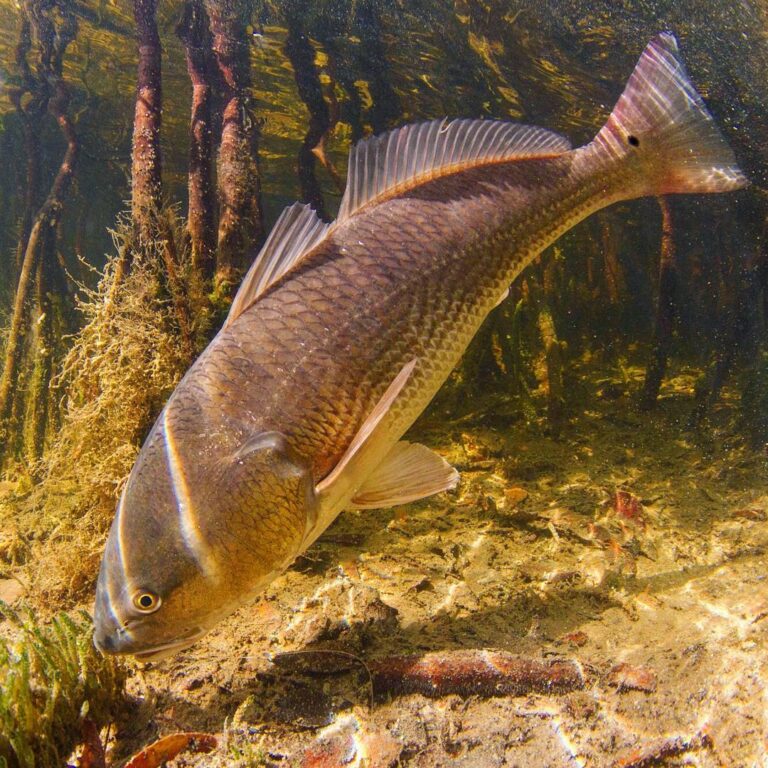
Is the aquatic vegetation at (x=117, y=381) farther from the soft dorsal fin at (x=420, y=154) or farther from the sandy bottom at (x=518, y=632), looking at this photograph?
the soft dorsal fin at (x=420, y=154)

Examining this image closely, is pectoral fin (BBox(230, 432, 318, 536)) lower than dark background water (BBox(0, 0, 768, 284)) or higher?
lower

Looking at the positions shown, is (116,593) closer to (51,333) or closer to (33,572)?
(33,572)

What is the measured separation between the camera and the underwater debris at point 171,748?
205 cm

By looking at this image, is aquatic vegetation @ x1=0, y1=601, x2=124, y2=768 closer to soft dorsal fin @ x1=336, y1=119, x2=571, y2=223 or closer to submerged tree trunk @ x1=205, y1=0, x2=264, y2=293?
soft dorsal fin @ x1=336, y1=119, x2=571, y2=223

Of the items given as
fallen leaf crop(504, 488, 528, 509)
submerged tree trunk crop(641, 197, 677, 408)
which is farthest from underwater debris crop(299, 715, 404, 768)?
submerged tree trunk crop(641, 197, 677, 408)

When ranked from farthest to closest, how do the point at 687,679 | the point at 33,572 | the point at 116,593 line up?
the point at 33,572, the point at 687,679, the point at 116,593

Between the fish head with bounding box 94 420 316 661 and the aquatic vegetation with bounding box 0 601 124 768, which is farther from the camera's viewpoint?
the aquatic vegetation with bounding box 0 601 124 768

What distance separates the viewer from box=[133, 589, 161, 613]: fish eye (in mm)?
1829

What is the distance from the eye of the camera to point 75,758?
2.22 m

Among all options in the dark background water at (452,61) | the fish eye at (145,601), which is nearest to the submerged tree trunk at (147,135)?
the dark background water at (452,61)

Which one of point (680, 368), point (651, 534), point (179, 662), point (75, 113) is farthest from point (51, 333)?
point (75, 113)

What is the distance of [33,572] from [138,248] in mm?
2546

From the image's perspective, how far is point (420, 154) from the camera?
108 inches

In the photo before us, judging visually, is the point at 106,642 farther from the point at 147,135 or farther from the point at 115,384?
the point at 147,135
